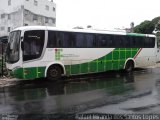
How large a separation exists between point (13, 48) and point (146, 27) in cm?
4458

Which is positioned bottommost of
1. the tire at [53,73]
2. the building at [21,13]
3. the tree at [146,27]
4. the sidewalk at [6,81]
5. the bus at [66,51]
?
the sidewalk at [6,81]

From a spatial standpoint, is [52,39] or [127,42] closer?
[52,39]

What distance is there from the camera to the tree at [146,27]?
54344 millimetres

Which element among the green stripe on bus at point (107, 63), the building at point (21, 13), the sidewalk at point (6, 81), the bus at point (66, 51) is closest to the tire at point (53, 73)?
the bus at point (66, 51)

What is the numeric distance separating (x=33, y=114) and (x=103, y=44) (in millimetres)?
10646

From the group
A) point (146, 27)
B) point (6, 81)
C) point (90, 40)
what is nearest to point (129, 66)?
point (90, 40)

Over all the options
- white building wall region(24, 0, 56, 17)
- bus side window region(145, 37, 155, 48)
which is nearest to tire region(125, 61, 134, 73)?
bus side window region(145, 37, 155, 48)

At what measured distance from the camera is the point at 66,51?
15680mm

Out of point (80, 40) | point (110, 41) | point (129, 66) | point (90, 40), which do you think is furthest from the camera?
point (129, 66)

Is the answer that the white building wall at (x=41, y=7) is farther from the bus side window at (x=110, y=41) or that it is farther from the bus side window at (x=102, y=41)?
the bus side window at (x=102, y=41)

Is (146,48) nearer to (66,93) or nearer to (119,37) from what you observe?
(119,37)

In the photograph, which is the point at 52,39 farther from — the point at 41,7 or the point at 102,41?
the point at 41,7

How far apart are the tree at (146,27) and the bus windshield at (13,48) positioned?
4345 centimetres

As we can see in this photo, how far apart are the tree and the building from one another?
19548 millimetres
